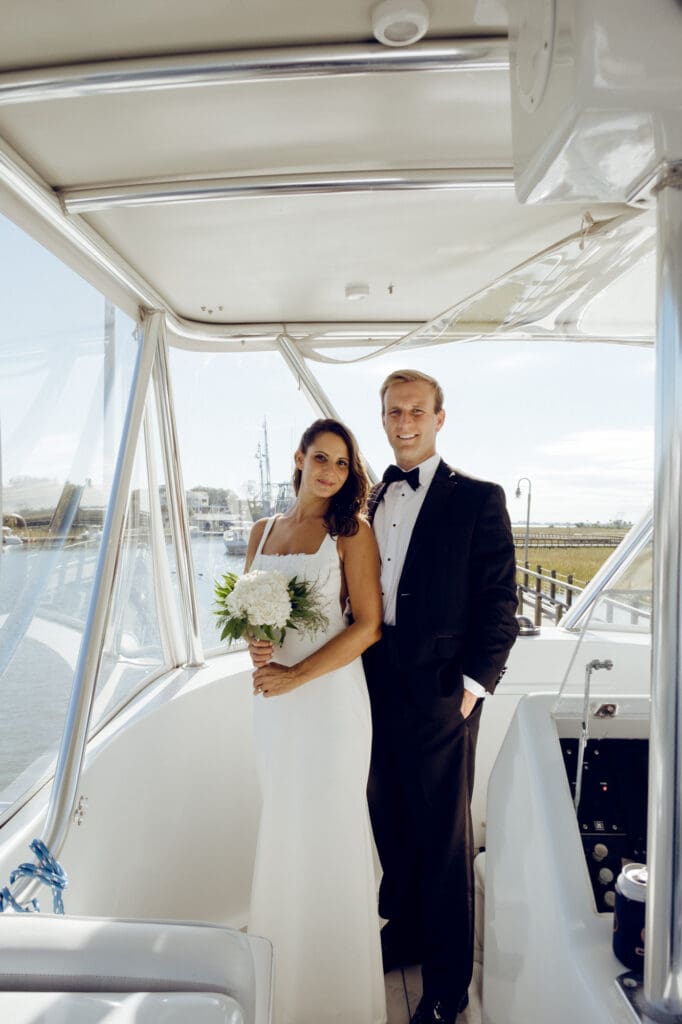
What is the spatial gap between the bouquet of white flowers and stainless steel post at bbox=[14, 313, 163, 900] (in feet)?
1.17

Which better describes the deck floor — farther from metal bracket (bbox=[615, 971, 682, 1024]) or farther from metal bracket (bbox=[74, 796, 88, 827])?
metal bracket (bbox=[615, 971, 682, 1024])

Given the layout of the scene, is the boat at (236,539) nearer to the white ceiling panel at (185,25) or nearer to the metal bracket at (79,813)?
the metal bracket at (79,813)

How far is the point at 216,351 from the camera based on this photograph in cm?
336

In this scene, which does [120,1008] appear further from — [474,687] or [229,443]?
[229,443]

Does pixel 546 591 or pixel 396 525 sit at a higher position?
pixel 396 525

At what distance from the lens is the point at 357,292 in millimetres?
2721

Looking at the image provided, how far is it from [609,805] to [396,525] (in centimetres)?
120

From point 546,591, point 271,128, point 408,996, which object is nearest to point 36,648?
point 271,128

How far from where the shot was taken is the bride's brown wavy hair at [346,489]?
2.29 meters

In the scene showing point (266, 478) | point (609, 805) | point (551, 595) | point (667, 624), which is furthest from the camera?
point (551, 595)

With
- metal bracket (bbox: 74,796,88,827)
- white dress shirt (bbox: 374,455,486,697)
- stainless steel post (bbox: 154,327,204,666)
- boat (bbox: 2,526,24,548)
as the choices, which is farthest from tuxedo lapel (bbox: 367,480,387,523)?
metal bracket (bbox: 74,796,88,827)

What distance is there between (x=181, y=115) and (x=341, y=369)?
1.98 m

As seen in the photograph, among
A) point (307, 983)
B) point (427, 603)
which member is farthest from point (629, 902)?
point (307, 983)

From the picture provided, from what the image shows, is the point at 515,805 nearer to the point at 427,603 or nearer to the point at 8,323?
the point at 427,603
